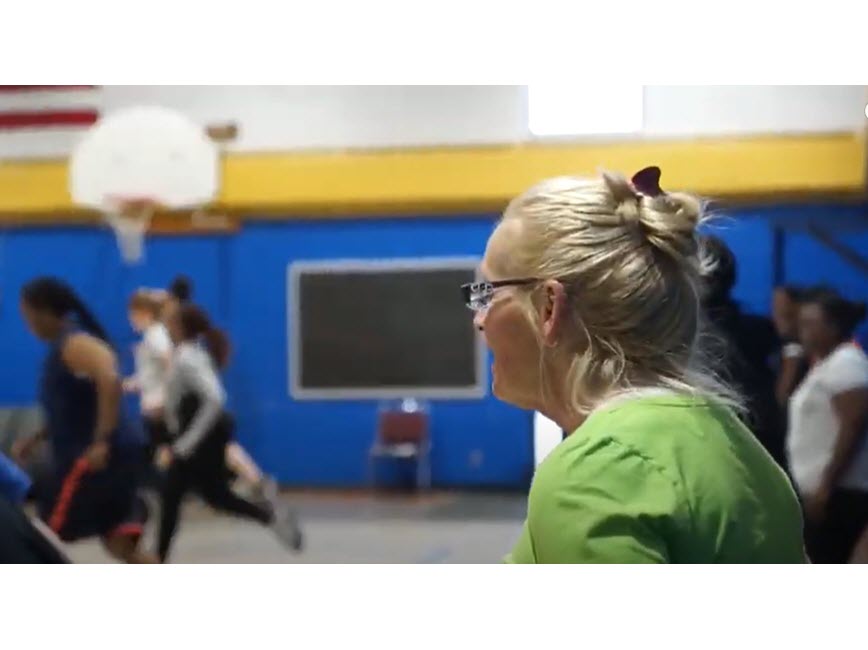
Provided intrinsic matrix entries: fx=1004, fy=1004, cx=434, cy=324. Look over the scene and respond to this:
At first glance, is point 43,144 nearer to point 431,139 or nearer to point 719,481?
point 431,139

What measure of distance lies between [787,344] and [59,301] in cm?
145

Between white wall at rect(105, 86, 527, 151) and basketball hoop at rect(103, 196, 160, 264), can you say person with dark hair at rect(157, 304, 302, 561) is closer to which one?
basketball hoop at rect(103, 196, 160, 264)

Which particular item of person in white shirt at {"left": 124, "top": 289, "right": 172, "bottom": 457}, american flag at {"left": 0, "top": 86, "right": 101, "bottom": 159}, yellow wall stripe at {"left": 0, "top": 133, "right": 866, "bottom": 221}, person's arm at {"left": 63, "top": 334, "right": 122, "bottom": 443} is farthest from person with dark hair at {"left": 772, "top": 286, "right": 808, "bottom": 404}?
american flag at {"left": 0, "top": 86, "right": 101, "bottom": 159}

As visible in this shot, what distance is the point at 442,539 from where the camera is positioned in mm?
1995

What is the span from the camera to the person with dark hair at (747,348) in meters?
1.82

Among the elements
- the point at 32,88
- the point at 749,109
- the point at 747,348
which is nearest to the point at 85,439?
the point at 32,88

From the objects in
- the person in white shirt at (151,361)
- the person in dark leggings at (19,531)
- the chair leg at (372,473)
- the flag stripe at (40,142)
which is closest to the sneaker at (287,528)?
the chair leg at (372,473)

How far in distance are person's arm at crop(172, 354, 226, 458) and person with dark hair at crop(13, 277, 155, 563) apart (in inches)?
3.6

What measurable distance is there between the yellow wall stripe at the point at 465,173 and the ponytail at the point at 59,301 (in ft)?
0.45

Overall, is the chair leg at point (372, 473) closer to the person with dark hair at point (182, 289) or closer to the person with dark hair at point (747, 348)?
the person with dark hair at point (182, 289)

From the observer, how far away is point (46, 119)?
2045 mm

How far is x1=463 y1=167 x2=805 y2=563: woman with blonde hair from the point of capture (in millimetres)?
1048
